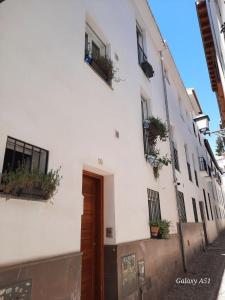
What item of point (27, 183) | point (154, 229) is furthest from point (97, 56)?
point (154, 229)

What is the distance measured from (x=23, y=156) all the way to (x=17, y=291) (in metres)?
1.41

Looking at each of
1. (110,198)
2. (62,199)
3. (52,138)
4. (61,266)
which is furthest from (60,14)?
(61,266)

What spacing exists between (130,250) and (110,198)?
3.81 ft

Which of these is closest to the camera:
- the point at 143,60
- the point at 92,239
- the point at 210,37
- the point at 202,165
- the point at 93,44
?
the point at 92,239

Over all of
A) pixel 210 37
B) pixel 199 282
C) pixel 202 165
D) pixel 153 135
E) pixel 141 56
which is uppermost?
pixel 210 37

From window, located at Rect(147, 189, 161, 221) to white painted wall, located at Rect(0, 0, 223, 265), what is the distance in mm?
265

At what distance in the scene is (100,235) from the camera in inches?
170

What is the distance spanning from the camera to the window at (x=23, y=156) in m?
2.57

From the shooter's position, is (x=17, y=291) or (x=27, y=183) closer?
(x=17, y=291)

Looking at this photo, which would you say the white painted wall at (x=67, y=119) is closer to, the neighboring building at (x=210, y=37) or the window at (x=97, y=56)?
the window at (x=97, y=56)

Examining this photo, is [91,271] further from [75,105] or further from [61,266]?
[75,105]

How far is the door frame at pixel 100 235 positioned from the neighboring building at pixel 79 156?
0.06 ft

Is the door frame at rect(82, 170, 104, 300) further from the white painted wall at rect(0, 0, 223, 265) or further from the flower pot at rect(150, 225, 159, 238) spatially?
the flower pot at rect(150, 225, 159, 238)

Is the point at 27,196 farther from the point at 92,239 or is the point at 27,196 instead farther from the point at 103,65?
the point at 103,65
